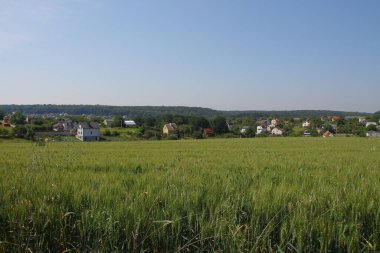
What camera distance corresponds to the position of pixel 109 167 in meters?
9.09

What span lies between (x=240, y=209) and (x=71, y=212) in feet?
5.03

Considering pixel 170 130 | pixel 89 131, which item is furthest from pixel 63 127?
pixel 170 130

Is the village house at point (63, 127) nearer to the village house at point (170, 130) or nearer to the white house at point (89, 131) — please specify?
the white house at point (89, 131)

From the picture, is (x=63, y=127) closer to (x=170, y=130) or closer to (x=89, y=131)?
(x=89, y=131)

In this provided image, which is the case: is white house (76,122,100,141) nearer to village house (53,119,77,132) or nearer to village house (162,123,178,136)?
village house (53,119,77,132)

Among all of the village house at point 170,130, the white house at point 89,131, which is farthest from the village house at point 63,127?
the village house at point 170,130

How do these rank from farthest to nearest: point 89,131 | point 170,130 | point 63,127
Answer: point 170,130, point 89,131, point 63,127

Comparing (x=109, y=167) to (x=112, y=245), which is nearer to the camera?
(x=112, y=245)

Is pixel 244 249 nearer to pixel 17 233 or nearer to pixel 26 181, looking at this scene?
pixel 17 233

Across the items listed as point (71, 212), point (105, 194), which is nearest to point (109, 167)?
point (105, 194)

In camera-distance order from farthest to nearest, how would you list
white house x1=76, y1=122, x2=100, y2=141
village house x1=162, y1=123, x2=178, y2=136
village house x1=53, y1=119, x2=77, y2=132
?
1. village house x1=162, y1=123, x2=178, y2=136
2. white house x1=76, y1=122, x2=100, y2=141
3. village house x1=53, y1=119, x2=77, y2=132

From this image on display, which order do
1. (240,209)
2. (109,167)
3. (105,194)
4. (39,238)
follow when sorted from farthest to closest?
(109,167), (105,194), (240,209), (39,238)

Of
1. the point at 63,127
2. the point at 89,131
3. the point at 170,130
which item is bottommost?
the point at 170,130

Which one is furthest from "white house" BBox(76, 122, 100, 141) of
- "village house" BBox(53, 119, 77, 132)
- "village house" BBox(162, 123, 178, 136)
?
"village house" BBox(162, 123, 178, 136)
